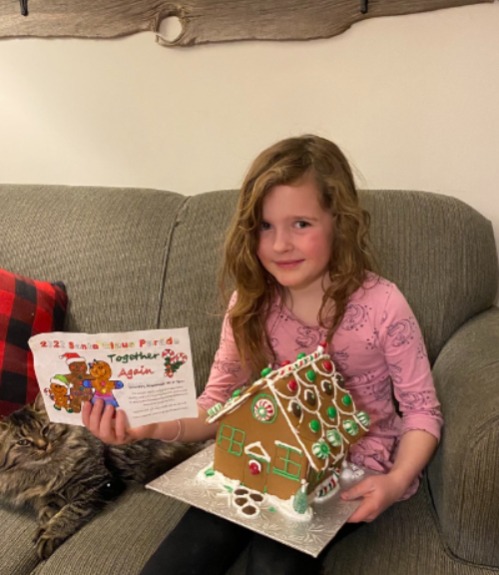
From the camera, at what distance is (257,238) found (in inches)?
45.5

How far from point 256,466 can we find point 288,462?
0.21 ft

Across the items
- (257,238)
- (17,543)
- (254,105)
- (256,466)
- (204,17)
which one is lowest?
(17,543)

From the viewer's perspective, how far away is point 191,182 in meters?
1.91

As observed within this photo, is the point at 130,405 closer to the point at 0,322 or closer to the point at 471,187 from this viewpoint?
the point at 0,322

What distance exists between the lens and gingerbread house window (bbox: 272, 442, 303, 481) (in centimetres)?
94

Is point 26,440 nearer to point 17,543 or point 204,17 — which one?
point 17,543

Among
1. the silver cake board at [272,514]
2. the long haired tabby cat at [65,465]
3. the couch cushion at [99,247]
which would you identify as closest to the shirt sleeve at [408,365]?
the silver cake board at [272,514]

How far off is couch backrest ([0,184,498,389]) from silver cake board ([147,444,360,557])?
46 centimetres

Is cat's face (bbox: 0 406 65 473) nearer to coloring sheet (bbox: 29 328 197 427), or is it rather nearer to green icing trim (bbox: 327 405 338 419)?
coloring sheet (bbox: 29 328 197 427)

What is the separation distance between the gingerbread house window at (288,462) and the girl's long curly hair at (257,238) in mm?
299

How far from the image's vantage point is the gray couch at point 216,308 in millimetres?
997

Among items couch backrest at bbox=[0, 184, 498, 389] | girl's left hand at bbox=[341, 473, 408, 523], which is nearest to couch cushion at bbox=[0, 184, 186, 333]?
couch backrest at bbox=[0, 184, 498, 389]

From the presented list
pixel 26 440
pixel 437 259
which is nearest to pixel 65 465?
pixel 26 440

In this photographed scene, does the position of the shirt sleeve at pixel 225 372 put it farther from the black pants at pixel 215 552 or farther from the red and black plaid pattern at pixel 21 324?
the red and black plaid pattern at pixel 21 324
